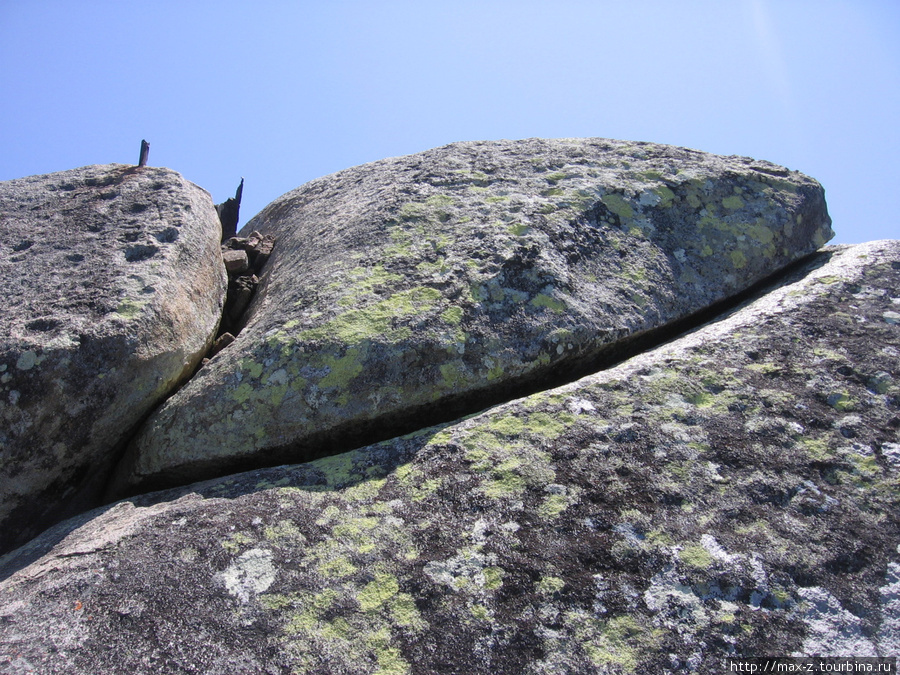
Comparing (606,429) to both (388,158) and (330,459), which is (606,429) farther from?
(388,158)

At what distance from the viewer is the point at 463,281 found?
4.95m

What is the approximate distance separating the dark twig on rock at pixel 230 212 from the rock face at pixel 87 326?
80.8 inches

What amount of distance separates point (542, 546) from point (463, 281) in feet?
7.87

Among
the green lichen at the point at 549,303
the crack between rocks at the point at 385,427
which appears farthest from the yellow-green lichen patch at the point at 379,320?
the green lichen at the point at 549,303

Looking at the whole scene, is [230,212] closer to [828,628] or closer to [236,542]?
[236,542]

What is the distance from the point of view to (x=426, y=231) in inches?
219

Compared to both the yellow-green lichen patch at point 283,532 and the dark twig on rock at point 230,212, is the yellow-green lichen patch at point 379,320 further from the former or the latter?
the dark twig on rock at point 230,212

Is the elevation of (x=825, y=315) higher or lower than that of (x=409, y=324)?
lower

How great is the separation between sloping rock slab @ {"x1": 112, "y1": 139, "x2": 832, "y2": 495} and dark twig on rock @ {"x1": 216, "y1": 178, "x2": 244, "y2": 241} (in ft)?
3.89

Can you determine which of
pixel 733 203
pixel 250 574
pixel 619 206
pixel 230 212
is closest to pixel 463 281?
pixel 619 206

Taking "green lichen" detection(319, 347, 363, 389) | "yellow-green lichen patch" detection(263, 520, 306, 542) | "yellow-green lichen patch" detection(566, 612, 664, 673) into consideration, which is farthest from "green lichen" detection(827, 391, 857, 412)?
"yellow-green lichen patch" detection(263, 520, 306, 542)

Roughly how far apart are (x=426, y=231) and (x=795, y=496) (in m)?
3.66

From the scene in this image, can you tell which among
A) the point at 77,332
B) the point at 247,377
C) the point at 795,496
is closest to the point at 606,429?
the point at 795,496

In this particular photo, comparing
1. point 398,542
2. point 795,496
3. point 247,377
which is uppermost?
point 247,377
